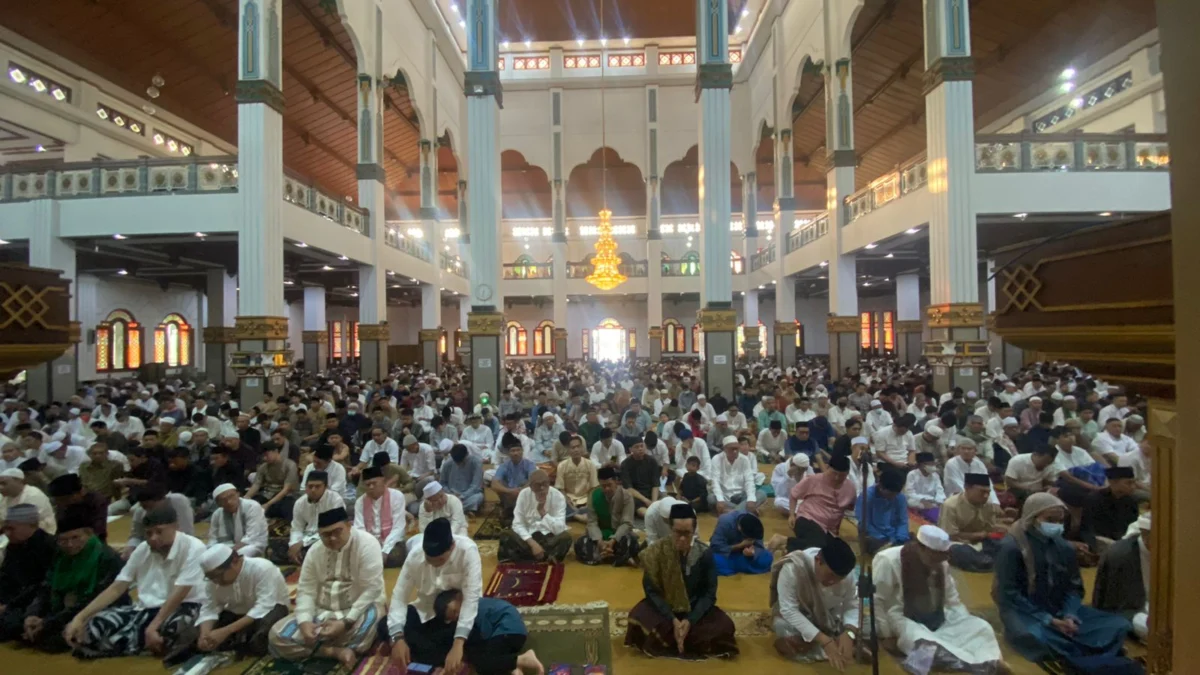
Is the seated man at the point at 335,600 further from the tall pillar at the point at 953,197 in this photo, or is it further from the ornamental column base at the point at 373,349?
the ornamental column base at the point at 373,349

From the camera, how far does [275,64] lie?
888 cm

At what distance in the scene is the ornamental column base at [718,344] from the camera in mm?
10078

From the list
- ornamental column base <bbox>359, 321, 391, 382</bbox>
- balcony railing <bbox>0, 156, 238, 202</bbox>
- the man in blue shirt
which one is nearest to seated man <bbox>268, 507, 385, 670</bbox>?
the man in blue shirt

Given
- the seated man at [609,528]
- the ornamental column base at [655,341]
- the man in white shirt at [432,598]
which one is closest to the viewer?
the man in white shirt at [432,598]

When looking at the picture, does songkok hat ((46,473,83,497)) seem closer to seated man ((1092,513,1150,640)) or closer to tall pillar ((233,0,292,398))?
tall pillar ((233,0,292,398))

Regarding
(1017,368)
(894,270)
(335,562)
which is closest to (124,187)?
(335,562)

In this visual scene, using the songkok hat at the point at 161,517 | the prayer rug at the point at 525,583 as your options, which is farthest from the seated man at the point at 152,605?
the prayer rug at the point at 525,583

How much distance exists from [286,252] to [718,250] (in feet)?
24.1

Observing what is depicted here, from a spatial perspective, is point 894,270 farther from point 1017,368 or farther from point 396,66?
point 396,66

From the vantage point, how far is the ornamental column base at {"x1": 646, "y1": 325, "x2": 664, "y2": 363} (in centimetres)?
1953

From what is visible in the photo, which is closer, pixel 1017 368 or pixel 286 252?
pixel 286 252

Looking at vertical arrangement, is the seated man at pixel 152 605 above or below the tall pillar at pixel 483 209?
below

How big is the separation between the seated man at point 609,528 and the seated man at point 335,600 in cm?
161

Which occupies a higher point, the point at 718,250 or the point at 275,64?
the point at 275,64
